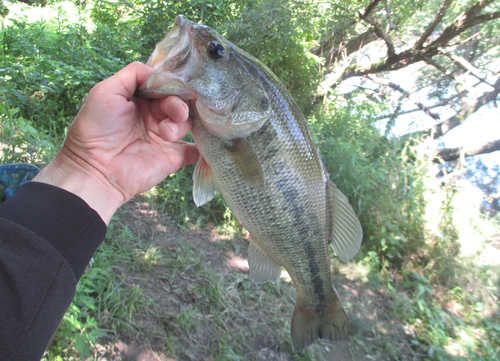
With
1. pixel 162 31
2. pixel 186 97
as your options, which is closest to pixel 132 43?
pixel 162 31

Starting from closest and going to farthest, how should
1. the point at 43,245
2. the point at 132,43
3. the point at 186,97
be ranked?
the point at 43,245 < the point at 186,97 < the point at 132,43

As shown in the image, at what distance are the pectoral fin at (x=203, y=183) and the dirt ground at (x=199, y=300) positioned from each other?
149 cm

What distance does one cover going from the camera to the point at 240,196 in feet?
5.57

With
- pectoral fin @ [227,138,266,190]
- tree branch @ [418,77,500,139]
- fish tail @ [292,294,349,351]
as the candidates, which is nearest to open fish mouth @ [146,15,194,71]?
pectoral fin @ [227,138,266,190]

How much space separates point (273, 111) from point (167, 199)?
3315mm

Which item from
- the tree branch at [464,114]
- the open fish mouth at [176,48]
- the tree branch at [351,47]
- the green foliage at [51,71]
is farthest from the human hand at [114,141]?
the tree branch at [464,114]

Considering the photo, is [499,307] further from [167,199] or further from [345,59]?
[345,59]

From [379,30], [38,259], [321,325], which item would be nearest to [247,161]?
[38,259]

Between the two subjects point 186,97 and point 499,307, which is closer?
point 186,97

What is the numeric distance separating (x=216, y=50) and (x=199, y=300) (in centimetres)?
256

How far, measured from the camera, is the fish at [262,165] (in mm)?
1478

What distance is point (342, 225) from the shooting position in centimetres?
195

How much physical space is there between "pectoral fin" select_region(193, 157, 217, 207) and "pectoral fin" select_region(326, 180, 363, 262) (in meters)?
0.71

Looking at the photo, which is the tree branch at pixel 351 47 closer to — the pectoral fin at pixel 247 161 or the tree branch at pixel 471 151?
the tree branch at pixel 471 151
